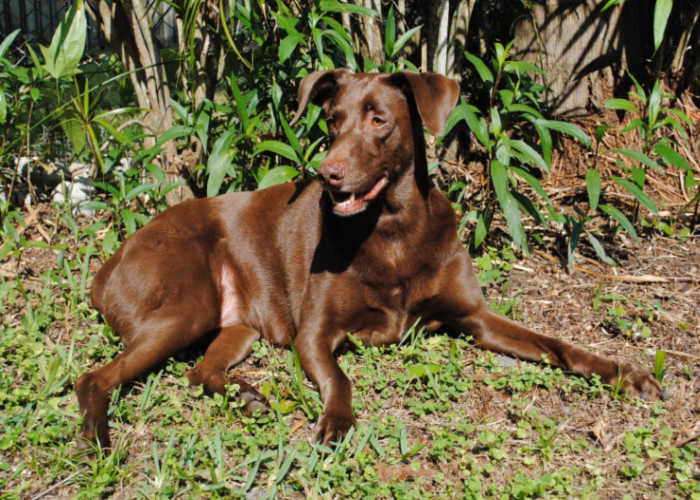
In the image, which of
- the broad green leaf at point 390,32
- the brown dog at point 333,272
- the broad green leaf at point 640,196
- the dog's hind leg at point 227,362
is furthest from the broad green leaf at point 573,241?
the dog's hind leg at point 227,362

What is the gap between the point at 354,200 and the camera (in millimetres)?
2695

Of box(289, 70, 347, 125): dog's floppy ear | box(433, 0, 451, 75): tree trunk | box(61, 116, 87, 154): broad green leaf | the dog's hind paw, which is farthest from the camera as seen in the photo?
box(433, 0, 451, 75): tree trunk

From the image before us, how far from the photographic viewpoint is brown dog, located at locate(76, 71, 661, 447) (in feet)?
8.77

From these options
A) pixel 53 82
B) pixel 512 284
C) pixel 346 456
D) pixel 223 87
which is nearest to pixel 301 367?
pixel 346 456

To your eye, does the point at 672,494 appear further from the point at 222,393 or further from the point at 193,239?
the point at 193,239

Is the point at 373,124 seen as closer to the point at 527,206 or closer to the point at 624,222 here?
the point at 527,206

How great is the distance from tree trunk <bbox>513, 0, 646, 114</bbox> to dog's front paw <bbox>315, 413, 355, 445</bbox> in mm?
2932

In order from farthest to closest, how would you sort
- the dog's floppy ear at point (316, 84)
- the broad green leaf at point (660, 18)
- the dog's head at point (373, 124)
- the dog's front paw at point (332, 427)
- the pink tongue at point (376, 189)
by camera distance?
the broad green leaf at point (660, 18)
the dog's floppy ear at point (316, 84)
the pink tongue at point (376, 189)
the dog's head at point (373, 124)
the dog's front paw at point (332, 427)

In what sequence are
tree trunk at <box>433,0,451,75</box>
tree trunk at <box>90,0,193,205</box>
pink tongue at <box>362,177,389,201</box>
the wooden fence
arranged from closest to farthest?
pink tongue at <box>362,177,389,201</box> < tree trunk at <box>433,0,451,75</box> < tree trunk at <box>90,0,193,205</box> < the wooden fence

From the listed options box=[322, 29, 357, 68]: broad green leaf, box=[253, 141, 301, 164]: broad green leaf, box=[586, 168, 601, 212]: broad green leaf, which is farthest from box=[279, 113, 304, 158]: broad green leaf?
box=[586, 168, 601, 212]: broad green leaf

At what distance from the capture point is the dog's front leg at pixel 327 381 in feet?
7.74

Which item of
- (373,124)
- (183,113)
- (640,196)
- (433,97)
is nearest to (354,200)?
(373,124)

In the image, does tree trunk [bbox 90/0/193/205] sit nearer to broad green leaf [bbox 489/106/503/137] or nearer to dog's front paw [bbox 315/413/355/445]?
broad green leaf [bbox 489/106/503/137]

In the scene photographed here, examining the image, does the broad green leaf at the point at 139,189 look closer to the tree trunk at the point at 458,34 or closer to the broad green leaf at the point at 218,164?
the broad green leaf at the point at 218,164
